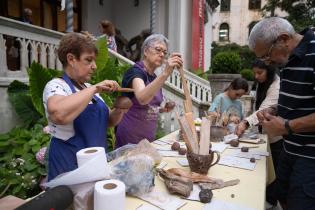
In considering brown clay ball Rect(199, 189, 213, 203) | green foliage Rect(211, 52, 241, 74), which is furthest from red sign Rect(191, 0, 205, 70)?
brown clay ball Rect(199, 189, 213, 203)

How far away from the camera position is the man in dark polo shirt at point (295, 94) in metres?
1.82

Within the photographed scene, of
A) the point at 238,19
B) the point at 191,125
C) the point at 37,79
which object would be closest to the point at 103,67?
the point at 37,79

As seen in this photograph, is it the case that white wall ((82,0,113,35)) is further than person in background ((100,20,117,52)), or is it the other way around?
white wall ((82,0,113,35))

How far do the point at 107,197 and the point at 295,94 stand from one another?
1.41 m

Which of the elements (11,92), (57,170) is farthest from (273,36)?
(11,92)

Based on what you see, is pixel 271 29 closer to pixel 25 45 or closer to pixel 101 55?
pixel 101 55

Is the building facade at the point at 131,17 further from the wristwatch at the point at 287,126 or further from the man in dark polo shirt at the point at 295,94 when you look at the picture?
the wristwatch at the point at 287,126

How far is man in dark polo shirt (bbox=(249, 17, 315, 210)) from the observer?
1816mm

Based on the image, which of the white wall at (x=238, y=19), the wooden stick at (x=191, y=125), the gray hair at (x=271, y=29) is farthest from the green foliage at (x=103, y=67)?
the white wall at (x=238, y=19)

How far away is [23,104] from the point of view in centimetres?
456

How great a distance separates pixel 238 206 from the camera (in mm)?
1438

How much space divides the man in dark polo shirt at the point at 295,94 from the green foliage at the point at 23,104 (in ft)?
12.2

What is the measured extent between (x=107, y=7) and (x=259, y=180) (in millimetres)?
10194

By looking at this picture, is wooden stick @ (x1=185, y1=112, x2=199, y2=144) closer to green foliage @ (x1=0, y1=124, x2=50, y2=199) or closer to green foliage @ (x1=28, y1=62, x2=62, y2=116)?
green foliage @ (x1=0, y1=124, x2=50, y2=199)
